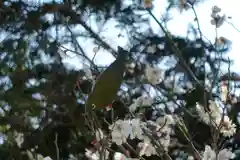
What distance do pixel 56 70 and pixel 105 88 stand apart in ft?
2.40

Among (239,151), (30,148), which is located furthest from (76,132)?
(239,151)

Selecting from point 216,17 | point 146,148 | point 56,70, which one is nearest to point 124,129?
point 146,148

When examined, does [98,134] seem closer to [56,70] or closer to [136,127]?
[136,127]

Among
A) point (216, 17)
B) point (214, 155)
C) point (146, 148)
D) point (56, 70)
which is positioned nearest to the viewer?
point (214, 155)

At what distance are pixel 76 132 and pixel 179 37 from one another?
504mm

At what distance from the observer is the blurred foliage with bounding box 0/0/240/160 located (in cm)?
164

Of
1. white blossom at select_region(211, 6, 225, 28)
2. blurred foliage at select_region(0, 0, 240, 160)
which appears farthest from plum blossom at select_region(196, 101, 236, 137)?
blurred foliage at select_region(0, 0, 240, 160)

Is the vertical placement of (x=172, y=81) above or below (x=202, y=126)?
above

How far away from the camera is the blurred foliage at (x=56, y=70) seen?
164 centimetres

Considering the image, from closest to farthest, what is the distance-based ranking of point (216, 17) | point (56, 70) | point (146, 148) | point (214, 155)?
point (214, 155), point (146, 148), point (216, 17), point (56, 70)

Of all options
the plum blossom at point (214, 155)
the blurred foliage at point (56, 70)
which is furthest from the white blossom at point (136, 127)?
the blurred foliage at point (56, 70)

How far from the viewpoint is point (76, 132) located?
1.68 m

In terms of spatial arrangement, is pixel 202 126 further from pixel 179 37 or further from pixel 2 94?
pixel 2 94

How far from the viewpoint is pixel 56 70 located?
68.2 inches
